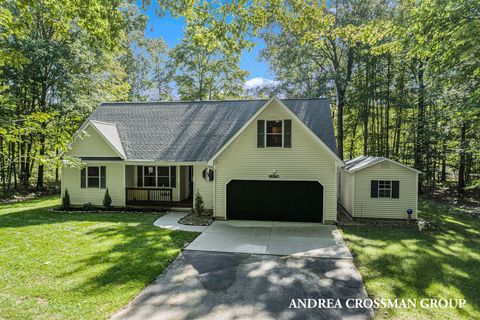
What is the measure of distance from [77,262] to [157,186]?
8.25 meters

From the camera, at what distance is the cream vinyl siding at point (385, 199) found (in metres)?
12.1

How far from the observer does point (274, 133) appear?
12055 mm

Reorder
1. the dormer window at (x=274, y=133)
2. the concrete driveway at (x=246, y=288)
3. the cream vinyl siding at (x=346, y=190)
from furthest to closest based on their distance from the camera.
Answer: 1. the cream vinyl siding at (x=346, y=190)
2. the dormer window at (x=274, y=133)
3. the concrete driveway at (x=246, y=288)

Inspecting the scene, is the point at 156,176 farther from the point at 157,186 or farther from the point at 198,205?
the point at 198,205

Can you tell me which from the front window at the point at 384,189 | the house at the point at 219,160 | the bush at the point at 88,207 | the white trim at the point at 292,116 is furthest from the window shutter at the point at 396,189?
the bush at the point at 88,207

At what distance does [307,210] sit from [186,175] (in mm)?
7474

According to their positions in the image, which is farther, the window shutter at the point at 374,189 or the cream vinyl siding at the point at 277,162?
the window shutter at the point at 374,189

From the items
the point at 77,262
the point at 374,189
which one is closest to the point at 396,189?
the point at 374,189

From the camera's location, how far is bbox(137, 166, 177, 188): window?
15.2 m

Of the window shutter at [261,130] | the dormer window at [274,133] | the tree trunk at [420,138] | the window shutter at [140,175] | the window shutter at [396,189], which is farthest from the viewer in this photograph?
the tree trunk at [420,138]

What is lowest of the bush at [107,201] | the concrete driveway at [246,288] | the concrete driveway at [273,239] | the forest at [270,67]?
the concrete driveway at [273,239]

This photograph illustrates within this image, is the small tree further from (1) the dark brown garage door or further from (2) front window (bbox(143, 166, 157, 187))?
(2) front window (bbox(143, 166, 157, 187))

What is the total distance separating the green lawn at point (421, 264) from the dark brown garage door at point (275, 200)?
1732mm

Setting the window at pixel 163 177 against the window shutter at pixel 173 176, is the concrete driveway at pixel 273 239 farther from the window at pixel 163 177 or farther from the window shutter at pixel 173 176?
the window at pixel 163 177
